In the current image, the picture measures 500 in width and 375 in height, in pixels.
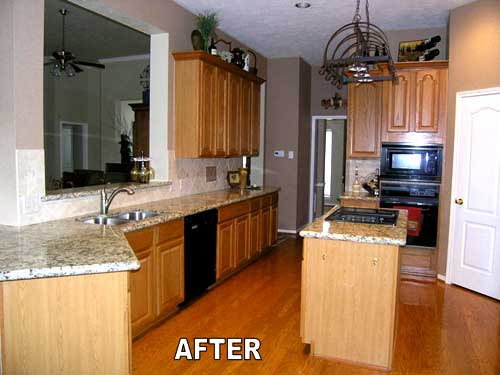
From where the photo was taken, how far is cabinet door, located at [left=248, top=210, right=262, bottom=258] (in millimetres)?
5148

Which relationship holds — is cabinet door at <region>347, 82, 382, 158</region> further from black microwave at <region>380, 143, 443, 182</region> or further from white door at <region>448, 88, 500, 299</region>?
white door at <region>448, 88, 500, 299</region>

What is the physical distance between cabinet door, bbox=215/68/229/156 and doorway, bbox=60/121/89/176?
421cm

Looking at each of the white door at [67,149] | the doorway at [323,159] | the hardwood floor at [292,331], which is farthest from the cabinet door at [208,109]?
the white door at [67,149]

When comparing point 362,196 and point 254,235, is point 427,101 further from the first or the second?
point 254,235

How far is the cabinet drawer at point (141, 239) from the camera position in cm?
289

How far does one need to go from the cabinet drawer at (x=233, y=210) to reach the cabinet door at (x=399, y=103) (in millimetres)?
1936

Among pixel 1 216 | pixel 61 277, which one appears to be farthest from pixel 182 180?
pixel 61 277

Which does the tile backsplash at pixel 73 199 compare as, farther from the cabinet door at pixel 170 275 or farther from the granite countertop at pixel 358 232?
the granite countertop at pixel 358 232

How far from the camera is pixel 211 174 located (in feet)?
17.6

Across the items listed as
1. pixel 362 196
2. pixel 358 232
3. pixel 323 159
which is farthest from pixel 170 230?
pixel 323 159

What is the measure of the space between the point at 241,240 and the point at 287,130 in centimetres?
284

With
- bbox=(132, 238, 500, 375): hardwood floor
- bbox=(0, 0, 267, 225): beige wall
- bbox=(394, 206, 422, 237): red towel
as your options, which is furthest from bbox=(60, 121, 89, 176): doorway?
bbox=(394, 206, 422, 237): red towel

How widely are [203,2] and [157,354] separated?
3.42 meters

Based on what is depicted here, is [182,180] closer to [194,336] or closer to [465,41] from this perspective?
[194,336]
